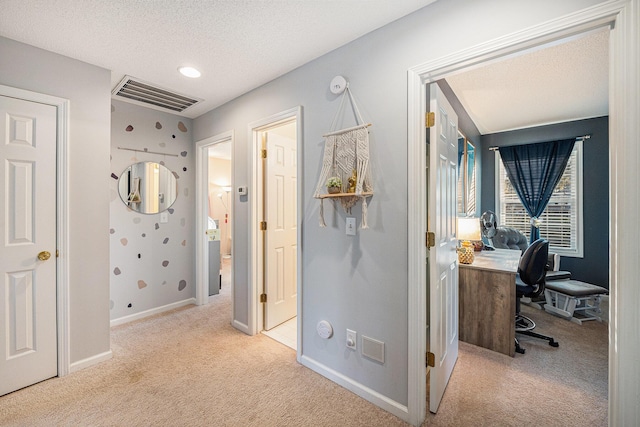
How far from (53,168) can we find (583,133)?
600 centimetres

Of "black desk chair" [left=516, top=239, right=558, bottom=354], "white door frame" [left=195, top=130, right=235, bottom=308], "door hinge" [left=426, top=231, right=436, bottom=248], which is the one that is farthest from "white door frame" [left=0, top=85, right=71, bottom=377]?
"black desk chair" [left=516, top=239, right=558, bottom=354]

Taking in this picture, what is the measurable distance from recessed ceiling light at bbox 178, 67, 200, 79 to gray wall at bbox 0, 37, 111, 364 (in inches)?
23.0

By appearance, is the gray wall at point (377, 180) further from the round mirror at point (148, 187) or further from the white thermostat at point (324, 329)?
the round mirror at point (148, 187)

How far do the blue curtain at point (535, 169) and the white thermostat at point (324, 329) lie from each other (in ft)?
12.7

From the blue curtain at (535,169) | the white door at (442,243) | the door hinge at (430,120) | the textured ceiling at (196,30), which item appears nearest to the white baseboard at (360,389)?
the white door at (442,243)

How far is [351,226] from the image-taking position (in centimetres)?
191

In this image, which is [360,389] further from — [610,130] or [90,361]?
[90,361]

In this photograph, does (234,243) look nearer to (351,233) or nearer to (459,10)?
(351,233)

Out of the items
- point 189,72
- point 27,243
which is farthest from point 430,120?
point 27,243

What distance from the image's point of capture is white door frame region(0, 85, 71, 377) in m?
2.07

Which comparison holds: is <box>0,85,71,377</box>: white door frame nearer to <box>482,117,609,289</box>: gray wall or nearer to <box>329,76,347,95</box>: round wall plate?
<box>329,76,347,95</box>: round wall plate

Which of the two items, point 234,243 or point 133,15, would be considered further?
point 234,243

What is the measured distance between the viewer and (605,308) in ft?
11.3

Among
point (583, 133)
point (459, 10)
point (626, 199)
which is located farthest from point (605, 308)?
point (459, 10)
